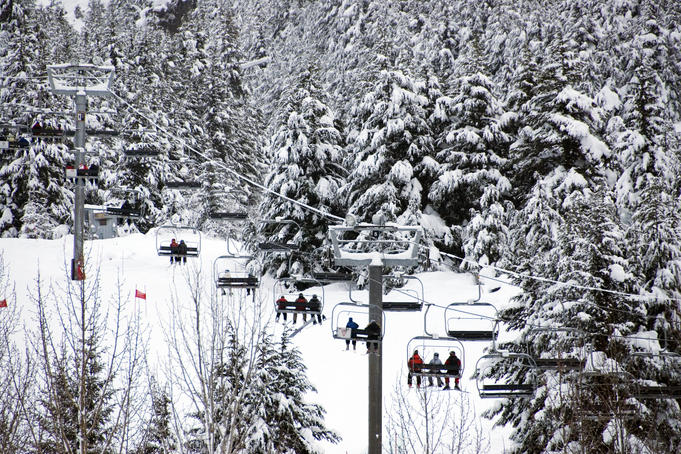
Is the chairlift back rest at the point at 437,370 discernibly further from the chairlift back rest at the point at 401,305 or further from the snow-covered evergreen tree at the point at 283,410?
the snow-covered evergreen tree at the point at 283,410

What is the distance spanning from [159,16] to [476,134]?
4143 inches

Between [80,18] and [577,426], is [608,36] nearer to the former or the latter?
[577,426]

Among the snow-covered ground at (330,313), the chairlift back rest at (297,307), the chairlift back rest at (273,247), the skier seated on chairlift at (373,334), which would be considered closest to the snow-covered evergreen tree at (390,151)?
the snow-covered ground at (330,313)

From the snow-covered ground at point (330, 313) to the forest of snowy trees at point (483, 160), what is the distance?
172cm

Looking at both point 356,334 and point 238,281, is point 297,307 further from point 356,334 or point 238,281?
point 356,334

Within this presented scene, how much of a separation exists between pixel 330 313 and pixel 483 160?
10.5 m

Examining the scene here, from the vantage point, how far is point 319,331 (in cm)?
2720

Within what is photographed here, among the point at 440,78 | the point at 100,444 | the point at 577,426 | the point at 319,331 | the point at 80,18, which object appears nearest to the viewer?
the point at 577,426

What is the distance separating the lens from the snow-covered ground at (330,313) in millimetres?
22250

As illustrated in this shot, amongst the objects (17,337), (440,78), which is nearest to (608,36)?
(440,78)

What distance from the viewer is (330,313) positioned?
2714cm

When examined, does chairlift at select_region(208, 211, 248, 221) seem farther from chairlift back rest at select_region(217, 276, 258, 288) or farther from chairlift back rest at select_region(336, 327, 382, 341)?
chairlift back rest at select_region(336, 327, 382, 341)

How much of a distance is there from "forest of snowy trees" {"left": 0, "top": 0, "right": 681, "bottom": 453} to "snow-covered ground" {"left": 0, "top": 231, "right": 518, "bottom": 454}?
5.65ft

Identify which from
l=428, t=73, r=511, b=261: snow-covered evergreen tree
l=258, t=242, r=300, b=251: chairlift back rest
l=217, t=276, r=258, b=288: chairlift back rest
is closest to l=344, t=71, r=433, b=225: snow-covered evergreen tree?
l=428, t=73, r=511, b=261: snow-covered evergreen tree
